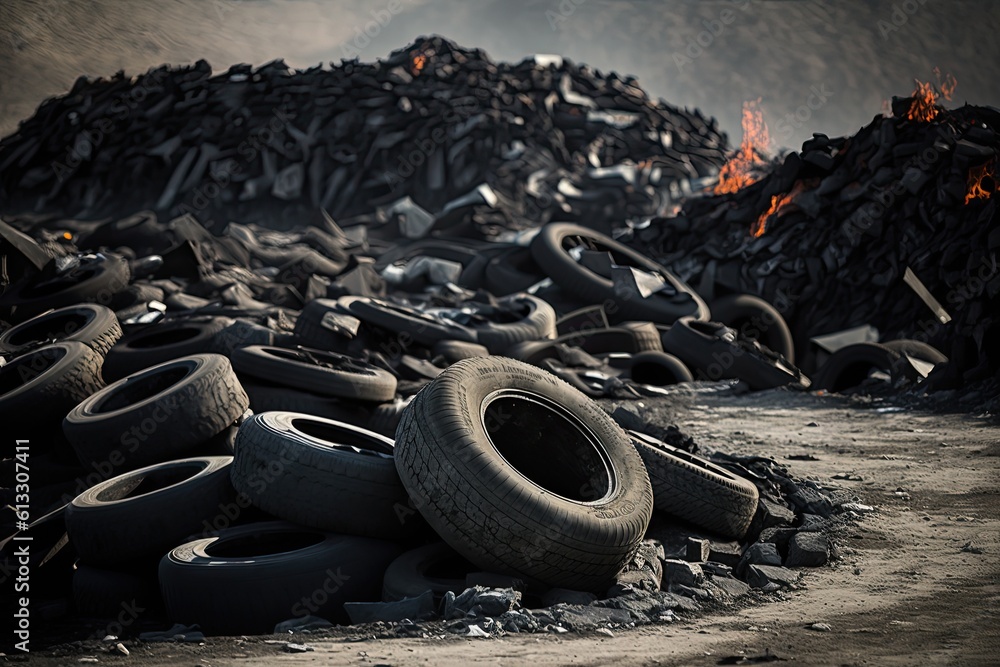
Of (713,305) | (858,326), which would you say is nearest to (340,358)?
(713,305)

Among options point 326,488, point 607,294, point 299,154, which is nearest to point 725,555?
point 326,488

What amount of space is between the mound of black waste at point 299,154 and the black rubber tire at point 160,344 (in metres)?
15.5

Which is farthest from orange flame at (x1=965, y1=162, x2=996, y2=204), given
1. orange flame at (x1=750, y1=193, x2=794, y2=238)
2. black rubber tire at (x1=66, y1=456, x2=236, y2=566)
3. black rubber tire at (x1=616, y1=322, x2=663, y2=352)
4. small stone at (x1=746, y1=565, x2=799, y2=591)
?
black rubber tire at (x1=66, y1=456, x2=236, y2=566)

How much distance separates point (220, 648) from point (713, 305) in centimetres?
1143

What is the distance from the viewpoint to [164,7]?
375 inches

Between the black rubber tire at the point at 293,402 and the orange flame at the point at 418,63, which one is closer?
the black rubber tire at the point at 293,402

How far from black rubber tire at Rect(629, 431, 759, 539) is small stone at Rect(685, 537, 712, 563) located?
0.41m

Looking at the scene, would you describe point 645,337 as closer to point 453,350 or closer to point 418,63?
point 453,350

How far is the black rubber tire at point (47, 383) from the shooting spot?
5922 millimetres

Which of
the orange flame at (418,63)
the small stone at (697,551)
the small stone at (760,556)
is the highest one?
the orange flame at (418,63)

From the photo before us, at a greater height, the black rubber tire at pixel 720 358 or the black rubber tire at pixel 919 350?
the black rubber tire at pixel 919 350

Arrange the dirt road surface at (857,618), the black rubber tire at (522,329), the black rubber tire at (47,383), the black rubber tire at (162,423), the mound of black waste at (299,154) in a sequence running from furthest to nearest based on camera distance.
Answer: the mound of black waste at (299,154) < the black rubber tire at (522,329) < the black rubber tire at (47,383) < the black rubber tire at (162,423) < the dirt road surface at (857,618)

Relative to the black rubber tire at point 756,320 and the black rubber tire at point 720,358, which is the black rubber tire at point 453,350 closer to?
the black rubber tire at point 720,358

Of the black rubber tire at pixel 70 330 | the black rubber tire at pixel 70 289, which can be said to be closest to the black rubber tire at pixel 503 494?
the black rubber tire at pixel 70 330
